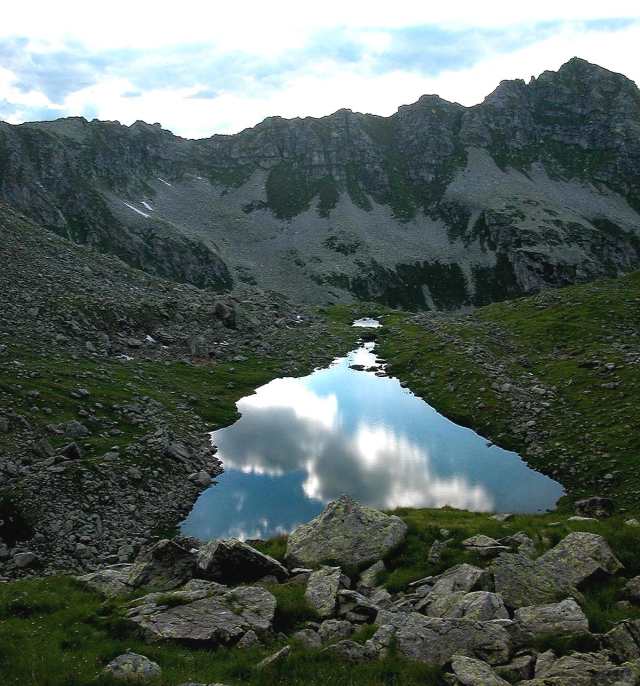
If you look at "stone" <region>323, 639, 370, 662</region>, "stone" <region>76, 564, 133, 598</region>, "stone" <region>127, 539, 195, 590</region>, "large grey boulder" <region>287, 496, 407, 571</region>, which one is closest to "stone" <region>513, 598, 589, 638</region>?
"stone" <region>323, 639, 370, 662</region>

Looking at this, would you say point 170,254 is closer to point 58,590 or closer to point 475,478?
point 475,478

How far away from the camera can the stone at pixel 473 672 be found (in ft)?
41.3

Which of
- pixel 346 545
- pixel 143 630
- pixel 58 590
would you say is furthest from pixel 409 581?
pixel 58 590

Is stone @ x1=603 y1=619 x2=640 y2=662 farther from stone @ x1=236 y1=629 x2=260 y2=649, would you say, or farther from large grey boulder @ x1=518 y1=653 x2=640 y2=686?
stone @ x1=236 y1=629 x2=260 y2=649

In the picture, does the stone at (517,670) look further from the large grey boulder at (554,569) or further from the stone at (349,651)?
the stone at (349,651)

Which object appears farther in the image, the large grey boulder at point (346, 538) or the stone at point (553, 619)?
the large grey boulder at point (346, 538)

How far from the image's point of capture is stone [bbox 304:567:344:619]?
17.7m

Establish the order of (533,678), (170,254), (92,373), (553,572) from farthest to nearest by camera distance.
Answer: (170,254) → (92,373) → (553,572) → (533,678)

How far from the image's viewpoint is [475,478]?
4428 cm

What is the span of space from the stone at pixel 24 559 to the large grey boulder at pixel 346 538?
45.0ft

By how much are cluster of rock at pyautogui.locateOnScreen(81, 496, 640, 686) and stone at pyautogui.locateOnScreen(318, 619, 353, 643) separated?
3 centimetres

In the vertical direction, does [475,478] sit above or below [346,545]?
below

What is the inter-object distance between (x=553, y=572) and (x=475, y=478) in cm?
2698

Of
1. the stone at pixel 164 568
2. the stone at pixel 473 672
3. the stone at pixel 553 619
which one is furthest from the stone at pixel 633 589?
the stone at pixel 164 568
